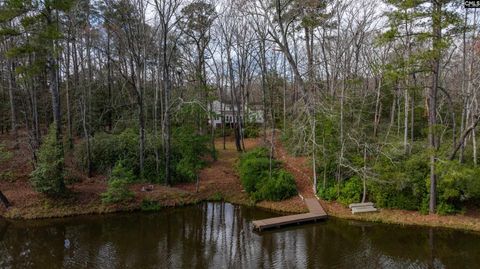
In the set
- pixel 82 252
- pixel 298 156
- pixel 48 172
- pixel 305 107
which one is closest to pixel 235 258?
pixel 82 252

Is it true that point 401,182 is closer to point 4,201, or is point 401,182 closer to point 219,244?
point 219,244

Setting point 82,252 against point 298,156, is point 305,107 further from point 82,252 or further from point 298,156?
point 82,252

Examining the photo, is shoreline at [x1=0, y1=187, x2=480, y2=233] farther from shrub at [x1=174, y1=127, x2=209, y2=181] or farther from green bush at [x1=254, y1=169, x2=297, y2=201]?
shrub at [x1=174, y1=127, x2=209, y2=181]

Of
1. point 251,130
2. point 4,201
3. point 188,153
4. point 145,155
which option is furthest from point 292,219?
point 251,130

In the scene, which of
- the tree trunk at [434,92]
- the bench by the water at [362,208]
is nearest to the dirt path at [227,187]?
the bench by the water at [362,208]

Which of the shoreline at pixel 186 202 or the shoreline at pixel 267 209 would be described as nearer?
the shoreline at pixel 267 209

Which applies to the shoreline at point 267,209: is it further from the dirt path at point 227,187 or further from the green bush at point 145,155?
the green bush at point 145,155
